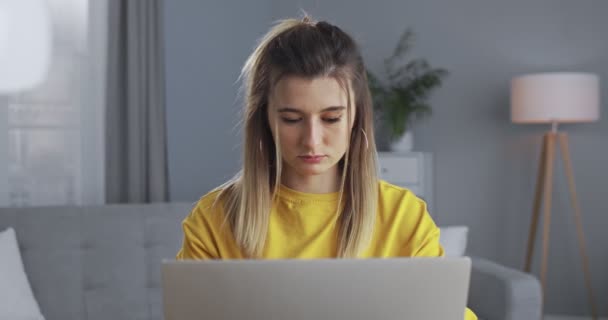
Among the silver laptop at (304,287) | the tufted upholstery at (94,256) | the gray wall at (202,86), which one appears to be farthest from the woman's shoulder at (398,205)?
the gray wall at (202,86)

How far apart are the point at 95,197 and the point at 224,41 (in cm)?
150

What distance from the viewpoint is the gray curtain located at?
11.3 ft

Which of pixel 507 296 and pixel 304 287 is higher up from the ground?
pixel 304 287

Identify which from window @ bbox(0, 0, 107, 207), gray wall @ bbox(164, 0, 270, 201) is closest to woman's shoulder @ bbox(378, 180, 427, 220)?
window @ bbox(0, 0, 107, 207)

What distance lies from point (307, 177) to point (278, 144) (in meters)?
0.12

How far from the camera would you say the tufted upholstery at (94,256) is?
2.62 meters

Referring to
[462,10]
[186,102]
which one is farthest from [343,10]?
[186,102]

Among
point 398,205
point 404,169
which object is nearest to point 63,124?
point 404,169

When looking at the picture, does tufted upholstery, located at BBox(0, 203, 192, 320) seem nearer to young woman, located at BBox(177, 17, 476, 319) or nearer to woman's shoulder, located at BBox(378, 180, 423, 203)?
young woman, located at BBox(177, 17, 476, 319)

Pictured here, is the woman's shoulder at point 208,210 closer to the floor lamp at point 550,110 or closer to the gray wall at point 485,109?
the gray wall at point 485,109

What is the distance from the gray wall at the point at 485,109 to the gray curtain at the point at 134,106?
704mm

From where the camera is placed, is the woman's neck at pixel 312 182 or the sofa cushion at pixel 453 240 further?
the sofa cushion at pixel 453 240

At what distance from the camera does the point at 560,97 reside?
414 cm

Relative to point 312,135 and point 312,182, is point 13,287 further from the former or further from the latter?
point 312,135
